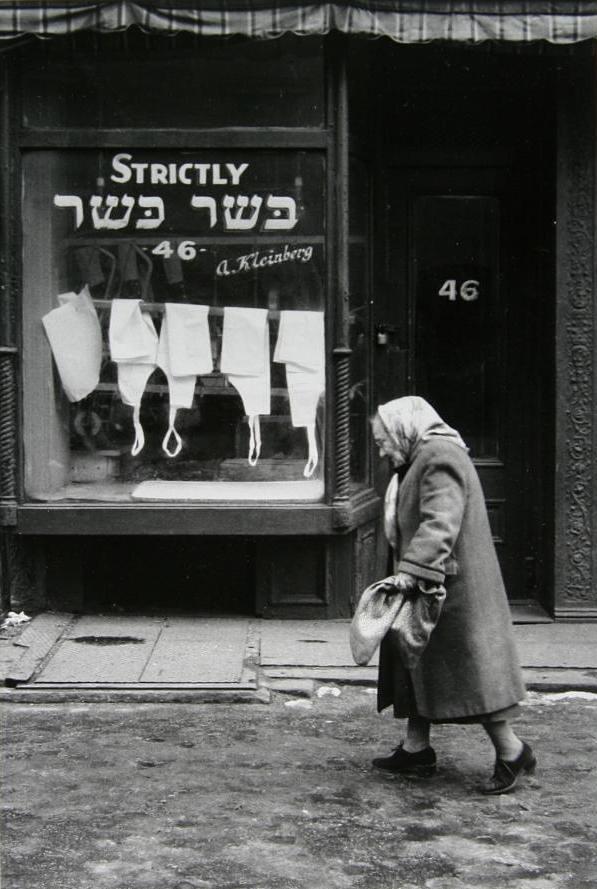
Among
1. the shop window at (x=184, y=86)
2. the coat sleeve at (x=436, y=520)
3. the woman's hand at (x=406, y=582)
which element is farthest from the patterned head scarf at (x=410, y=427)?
the shop window at (x=184, y=86)

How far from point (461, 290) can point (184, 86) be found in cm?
240

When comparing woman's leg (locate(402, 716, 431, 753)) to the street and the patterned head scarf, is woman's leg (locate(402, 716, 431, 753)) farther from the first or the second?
the patterned head scarf

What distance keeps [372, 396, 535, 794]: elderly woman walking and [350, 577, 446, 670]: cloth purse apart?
0.20 ft

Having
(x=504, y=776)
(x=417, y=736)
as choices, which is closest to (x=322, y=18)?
(x=417, y=736)

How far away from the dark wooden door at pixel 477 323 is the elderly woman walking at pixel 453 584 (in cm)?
365

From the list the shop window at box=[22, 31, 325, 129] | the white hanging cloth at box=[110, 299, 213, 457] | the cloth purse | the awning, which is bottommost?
the cloth purse

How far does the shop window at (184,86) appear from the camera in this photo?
888 cm

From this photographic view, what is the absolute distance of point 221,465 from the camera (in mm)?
9164

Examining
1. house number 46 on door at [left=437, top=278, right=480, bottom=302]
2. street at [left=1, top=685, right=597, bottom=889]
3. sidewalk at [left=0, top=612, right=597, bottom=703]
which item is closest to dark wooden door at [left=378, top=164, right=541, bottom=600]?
house number 46 on door at [left=437, top=278, right=480, bottom=302]

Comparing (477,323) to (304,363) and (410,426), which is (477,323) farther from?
(410,426)

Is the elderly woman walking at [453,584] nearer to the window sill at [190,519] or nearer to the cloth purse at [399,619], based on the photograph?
the cloth purse at [399,619]

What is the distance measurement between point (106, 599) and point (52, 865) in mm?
4078

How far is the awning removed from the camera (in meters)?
8.48

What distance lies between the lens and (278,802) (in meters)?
6.01
